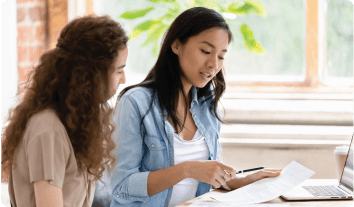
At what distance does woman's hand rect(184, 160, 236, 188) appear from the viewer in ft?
3.57

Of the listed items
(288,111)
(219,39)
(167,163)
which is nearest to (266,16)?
(288,111)

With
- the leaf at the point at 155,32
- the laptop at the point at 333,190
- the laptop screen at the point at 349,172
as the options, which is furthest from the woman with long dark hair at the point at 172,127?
the leaf at the point at 155,32

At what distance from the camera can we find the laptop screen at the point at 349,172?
1217 millimetres

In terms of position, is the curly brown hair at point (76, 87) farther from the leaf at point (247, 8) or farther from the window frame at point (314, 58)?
the window frame at point (314, 58)

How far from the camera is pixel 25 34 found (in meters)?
1.92

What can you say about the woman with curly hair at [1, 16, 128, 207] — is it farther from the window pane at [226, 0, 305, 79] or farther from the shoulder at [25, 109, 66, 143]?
the window pane at [226, 0, 305, 79]

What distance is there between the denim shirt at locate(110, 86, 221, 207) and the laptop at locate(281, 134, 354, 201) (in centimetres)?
34

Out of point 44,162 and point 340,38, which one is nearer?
point 44,162

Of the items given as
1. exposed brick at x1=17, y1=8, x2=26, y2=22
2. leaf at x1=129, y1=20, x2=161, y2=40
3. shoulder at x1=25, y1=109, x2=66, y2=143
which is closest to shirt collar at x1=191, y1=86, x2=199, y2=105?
leaf at x1=129, y1=20, x2=161, y2=40

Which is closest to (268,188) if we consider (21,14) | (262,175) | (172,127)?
(262,175)

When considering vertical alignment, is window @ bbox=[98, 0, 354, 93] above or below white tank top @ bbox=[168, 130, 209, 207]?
above

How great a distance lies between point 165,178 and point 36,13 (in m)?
1.30

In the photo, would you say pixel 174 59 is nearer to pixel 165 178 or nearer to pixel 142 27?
pixel 165 178

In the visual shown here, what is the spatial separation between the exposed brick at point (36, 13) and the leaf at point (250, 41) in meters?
1.10
